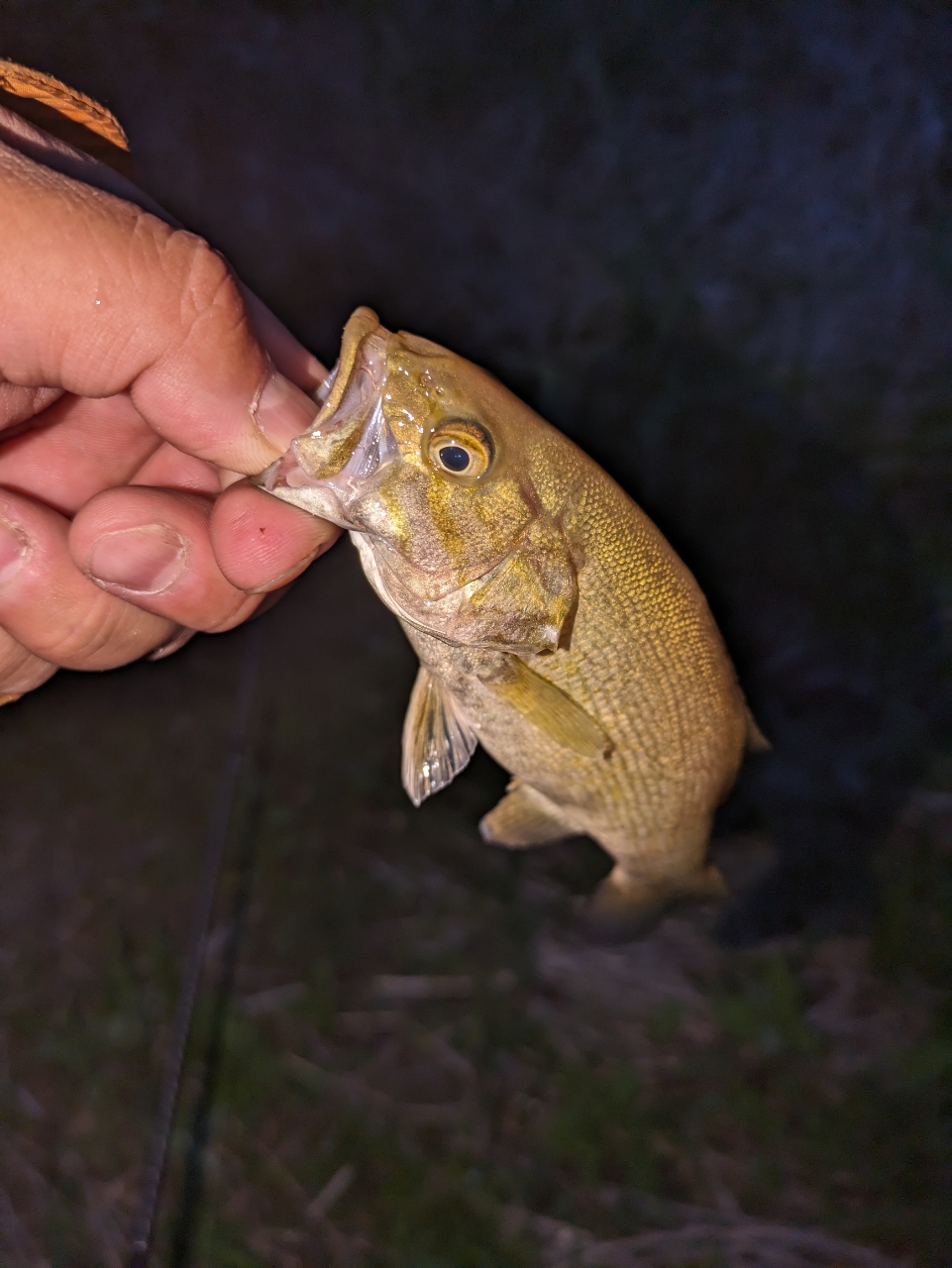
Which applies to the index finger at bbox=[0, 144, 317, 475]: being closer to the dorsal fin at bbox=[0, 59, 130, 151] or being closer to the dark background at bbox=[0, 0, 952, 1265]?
the dorsal fin at bbox=[0, 59, 130, 151]

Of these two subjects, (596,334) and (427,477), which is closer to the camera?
(427,477)

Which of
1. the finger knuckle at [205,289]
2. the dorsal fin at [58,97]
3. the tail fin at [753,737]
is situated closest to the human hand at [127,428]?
the finger knuckle at [205,289]

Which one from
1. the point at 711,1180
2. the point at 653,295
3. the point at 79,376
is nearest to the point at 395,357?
the point at 79,376

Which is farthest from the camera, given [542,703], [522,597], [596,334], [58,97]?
[596,334]

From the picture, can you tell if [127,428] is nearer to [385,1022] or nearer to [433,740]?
[433,740]

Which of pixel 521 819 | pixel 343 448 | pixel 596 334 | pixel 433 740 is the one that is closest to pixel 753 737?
pixel 521 819

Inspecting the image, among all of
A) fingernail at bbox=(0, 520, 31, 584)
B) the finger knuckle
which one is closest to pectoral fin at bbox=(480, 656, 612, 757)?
the finger knuckle

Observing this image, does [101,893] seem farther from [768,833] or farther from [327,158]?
[327,158]
